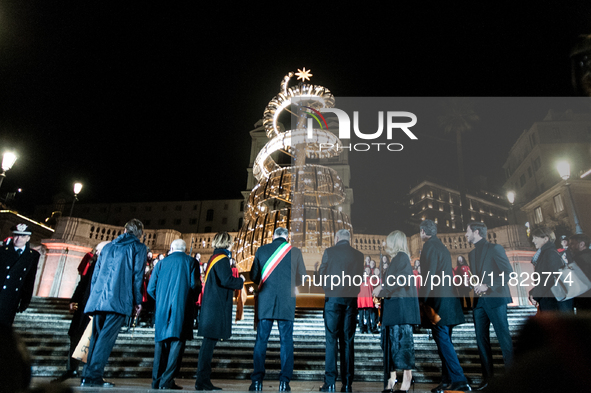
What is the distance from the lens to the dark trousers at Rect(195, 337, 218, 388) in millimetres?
4027

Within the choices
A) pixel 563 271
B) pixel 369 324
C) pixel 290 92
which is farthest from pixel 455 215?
pixel 563 271

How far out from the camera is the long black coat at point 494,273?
4.36 meters

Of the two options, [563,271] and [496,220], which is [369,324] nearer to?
[563,271]

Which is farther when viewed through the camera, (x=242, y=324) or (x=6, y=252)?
(x=242, y=324)

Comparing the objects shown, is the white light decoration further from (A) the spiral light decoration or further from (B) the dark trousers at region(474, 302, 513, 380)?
(B) the dark trousers at region(474, 302, 513, 380)

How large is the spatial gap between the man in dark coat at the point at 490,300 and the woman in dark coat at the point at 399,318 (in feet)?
2.91

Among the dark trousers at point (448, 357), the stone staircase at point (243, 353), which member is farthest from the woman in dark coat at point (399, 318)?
the stone staircase at point (243, 353)

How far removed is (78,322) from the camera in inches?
211

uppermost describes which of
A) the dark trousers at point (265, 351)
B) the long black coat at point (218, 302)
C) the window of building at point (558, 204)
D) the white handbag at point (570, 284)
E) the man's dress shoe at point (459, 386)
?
the window of building at point (558, 204)

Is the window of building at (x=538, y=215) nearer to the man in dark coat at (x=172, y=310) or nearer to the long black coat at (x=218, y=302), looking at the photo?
the long black coat at (x=218, y=302)

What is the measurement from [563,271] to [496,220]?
48.9m

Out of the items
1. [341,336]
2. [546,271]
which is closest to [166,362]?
[341,336]

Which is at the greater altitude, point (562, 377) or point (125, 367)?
point (562, 377)

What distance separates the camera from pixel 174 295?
14.6 feet
